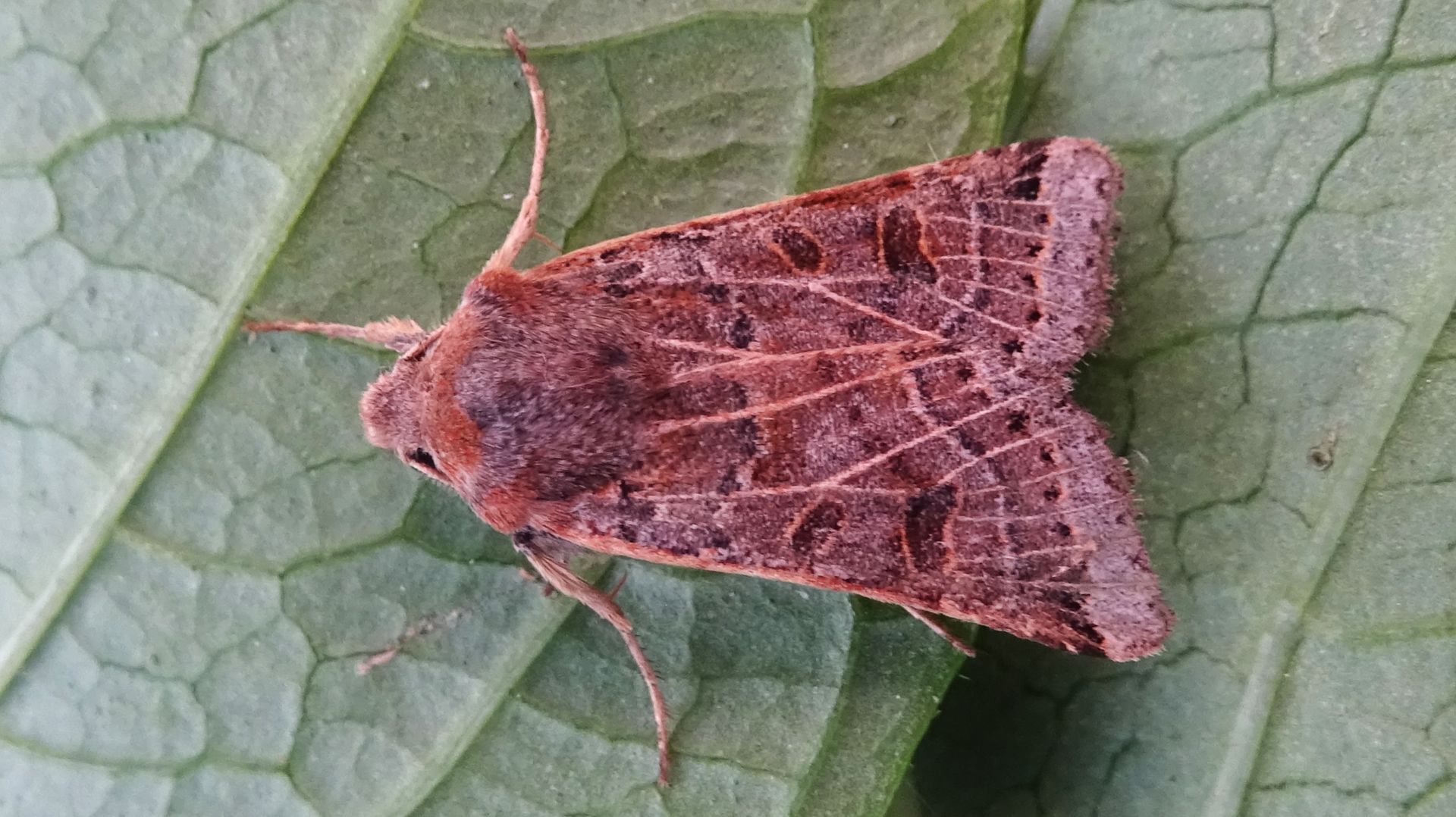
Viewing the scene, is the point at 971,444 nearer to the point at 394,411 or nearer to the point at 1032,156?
the point at 1032,156

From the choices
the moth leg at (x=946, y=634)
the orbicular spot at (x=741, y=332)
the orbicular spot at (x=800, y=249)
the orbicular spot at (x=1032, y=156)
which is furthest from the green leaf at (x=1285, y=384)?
the orbicular spot at (x=741, y=332)

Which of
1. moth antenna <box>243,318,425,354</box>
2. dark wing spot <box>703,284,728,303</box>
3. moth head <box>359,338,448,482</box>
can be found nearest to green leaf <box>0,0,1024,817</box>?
moth antenna <box>243,318,425,354</box>

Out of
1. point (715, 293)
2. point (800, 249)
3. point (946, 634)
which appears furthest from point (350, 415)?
point (946, 634)

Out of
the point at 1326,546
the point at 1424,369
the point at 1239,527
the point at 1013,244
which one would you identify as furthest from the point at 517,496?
the point at 1424,369

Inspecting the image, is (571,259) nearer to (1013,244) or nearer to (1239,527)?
(1013,244)

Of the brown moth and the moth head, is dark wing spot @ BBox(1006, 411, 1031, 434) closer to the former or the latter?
the brown moth
